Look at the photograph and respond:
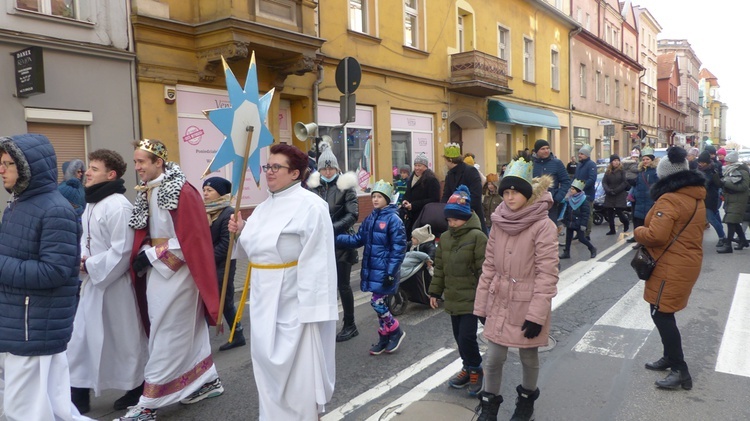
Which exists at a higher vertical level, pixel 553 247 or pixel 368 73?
pixel 368 73

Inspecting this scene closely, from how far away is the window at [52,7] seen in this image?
8719mm

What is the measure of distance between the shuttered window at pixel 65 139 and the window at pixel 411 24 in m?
10.5

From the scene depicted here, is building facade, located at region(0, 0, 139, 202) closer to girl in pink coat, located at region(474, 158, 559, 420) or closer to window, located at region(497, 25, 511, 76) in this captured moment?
girl in pink coat, located at region(474, 158, 559, 420)

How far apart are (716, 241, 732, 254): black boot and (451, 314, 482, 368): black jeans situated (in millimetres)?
8084

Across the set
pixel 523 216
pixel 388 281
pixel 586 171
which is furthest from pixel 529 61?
pixel 523 216

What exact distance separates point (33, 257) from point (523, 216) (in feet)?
9.51

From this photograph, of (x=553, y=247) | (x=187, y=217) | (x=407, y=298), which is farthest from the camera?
(x=407, y=298)

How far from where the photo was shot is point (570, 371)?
460 centimetres

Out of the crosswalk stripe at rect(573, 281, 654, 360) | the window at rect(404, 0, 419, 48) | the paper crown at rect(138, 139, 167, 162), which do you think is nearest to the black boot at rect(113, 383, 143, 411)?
the paper crown at rect(138, 139, 167, 162)

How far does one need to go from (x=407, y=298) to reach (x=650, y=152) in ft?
23.5

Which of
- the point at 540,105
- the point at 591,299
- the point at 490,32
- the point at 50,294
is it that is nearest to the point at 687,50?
the point at 540,105

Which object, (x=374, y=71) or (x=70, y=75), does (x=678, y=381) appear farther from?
(x=374, y=71)

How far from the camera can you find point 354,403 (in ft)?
13.4

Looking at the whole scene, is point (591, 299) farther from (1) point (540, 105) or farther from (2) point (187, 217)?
(1) point (540, 105)
